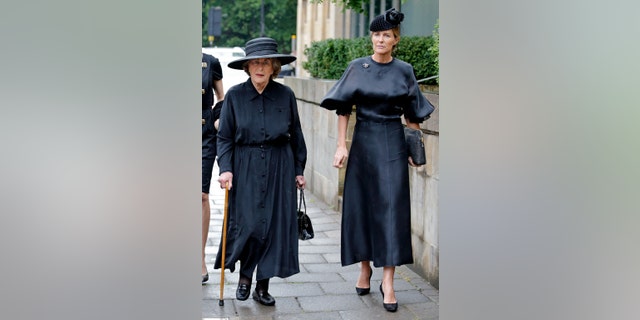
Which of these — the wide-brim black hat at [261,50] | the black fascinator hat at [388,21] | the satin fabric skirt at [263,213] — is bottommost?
the satin fabric skirt at [263,213]

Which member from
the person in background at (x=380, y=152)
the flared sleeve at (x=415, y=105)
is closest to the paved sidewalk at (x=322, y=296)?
the person in background at (x=380, y=152)

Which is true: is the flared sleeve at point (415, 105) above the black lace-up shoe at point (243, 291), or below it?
above

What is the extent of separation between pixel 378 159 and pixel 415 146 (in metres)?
0.26

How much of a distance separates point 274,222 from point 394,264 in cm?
84

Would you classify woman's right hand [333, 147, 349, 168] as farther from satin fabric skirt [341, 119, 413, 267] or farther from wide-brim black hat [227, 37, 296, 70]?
wide-brim black hat [227, 37, 296, 70]

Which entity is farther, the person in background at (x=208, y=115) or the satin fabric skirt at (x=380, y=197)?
the person in background at (x=208, y=115)

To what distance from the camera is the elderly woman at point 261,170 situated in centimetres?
693

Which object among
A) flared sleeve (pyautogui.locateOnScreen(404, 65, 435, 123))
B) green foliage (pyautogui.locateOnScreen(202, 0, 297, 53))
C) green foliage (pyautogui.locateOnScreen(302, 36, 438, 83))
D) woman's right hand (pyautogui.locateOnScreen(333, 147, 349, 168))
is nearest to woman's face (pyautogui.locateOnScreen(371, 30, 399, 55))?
A: flared sleeve (pyautogui.locateOnScreen(404, 65, 435, 123))

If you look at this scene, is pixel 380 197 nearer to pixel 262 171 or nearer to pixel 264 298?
pixel 262 171

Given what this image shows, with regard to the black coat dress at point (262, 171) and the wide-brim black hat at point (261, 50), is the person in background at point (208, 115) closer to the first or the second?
the black coat dress at point (262, 171)
